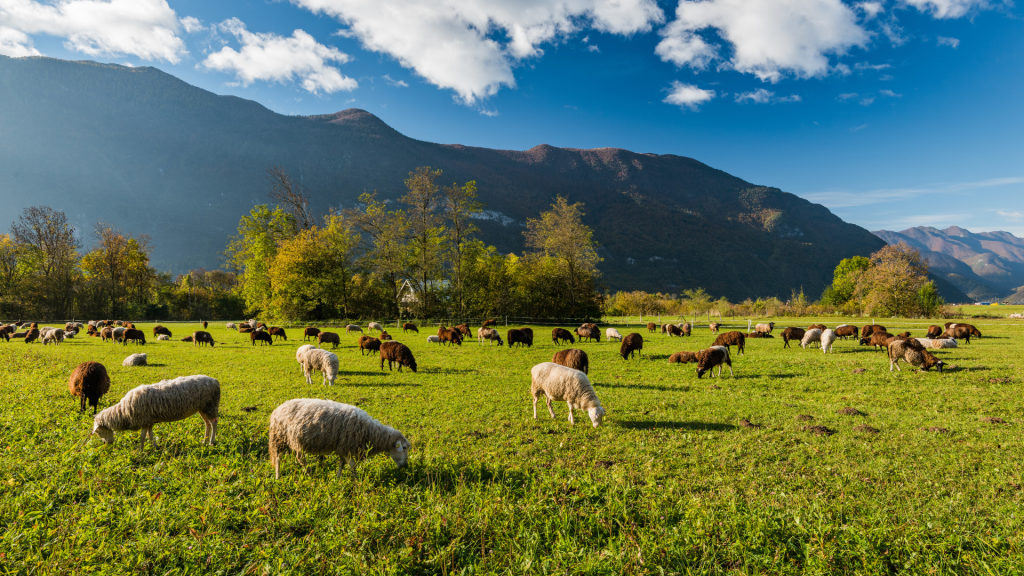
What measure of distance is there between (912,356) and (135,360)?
29.8m

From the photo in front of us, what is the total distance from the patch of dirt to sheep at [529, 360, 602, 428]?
4135 millimetres

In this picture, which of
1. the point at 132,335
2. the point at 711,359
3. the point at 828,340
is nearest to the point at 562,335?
the point at 711,359

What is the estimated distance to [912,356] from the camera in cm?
1294

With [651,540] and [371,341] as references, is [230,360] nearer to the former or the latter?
[371,341]

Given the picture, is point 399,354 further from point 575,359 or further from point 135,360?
point 135,360

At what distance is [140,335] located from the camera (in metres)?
23.5

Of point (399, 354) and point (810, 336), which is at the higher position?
point (399, 354)

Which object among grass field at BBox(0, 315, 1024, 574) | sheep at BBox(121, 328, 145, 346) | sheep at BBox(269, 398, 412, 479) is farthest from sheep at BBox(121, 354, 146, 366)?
sheep at BBox(269, 398, 412, 479)

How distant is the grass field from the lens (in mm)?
3348

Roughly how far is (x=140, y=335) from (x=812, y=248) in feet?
634

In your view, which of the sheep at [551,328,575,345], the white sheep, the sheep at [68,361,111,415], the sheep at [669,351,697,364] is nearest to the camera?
the sheep at [68,361,111,415]

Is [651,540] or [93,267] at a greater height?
[93,267]

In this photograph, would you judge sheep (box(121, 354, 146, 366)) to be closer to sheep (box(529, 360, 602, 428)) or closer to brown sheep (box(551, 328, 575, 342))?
sheep (box(529, 360, 602, 428))

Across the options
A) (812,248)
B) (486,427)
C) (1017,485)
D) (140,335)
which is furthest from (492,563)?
(812,248)
